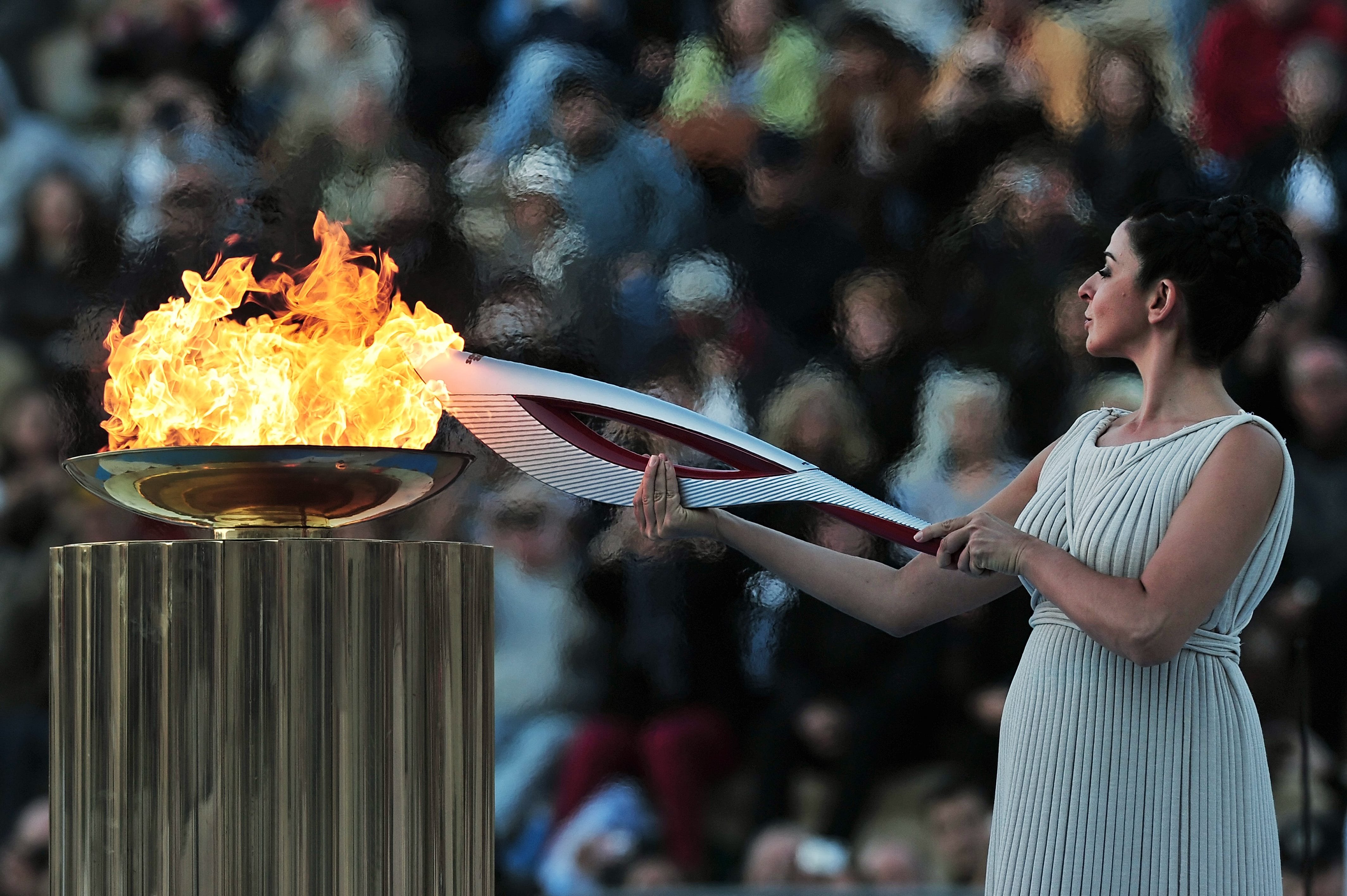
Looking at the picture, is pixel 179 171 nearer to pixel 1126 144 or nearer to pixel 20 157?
pixel 20 157

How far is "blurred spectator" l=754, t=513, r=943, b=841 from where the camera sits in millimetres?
2994

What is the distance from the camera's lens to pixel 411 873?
136cm

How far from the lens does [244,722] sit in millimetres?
1302

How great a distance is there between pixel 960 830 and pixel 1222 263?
1.97 m

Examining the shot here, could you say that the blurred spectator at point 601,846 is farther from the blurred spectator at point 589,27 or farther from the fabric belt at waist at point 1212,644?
the fabric belt at waist at point 1212,644

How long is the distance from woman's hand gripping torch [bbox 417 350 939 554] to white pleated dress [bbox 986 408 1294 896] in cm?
46

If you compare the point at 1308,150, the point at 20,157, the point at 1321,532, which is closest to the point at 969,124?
the point at 1308,150

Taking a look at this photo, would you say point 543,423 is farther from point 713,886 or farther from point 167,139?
point 167,139

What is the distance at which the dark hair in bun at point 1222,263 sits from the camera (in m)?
1.29

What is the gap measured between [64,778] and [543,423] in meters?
0.71

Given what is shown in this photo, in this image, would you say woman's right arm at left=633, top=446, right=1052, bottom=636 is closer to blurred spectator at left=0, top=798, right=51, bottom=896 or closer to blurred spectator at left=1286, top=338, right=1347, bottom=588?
blurred spectator at left=1286, top=338, right=1347, bottom=588

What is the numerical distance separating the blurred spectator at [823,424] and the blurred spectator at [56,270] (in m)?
1.68

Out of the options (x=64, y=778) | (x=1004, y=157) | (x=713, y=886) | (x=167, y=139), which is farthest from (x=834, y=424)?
(x=64, y=778)

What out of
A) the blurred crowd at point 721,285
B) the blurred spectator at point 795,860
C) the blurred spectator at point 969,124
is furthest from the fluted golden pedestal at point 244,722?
the blurred spectator at point 969,124
